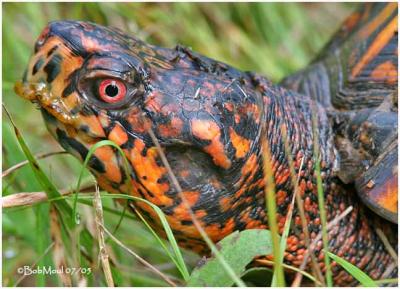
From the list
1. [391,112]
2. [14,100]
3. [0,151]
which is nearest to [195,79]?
[391,112]

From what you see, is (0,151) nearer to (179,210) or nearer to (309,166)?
(179,210)

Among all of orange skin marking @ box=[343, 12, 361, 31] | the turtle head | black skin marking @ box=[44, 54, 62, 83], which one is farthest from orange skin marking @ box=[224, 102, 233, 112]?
orange skin marking @ box=[343, 12, 361, 31]

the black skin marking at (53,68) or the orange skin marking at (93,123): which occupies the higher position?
the black skin marking at (53,68)

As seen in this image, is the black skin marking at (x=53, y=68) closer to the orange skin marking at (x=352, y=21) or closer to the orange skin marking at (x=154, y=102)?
the orange skin marking at (x=154, y=102)

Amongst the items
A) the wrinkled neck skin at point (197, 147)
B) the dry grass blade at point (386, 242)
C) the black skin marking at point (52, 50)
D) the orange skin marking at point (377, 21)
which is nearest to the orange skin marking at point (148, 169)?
the wrinkled neck skin at point (197, 147)

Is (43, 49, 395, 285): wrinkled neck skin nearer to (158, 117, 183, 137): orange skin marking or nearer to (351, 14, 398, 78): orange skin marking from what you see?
(158, 117, 183, 137): orange skin marking

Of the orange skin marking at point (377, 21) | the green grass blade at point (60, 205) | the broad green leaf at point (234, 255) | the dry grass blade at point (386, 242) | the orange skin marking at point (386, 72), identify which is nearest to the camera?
the broad green leaf at point (234, 255)

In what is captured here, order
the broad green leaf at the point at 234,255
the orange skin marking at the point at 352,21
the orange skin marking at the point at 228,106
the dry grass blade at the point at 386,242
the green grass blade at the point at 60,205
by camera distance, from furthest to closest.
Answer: the orange skin marking at the point at 352,21 → the dry grass blade at the point at 386,242 → the green grass blade at the point at 60,205 → the orange skin marking at the point at 228,106 → the broad green leaf at the point at 234,255
